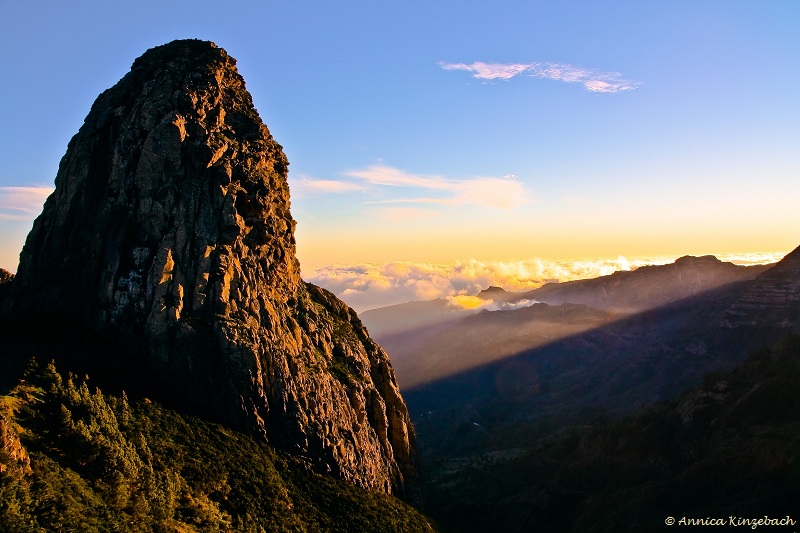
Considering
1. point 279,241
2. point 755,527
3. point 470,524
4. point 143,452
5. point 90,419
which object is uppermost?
point 279,241

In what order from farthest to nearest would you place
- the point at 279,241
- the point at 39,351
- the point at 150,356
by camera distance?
1. the point at 279,241
2. the point at 150,356
3. the point at 39,351

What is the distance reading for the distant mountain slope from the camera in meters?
136

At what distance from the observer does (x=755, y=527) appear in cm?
12025

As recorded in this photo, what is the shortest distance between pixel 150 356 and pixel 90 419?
105 ft

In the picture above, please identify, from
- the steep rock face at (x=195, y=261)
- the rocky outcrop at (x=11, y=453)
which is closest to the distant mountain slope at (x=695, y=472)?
the steep rock face at (x=195, y=261)

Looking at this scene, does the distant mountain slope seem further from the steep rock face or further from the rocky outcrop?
the rocky outcrop

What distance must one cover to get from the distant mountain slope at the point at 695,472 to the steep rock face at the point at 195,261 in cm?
5273

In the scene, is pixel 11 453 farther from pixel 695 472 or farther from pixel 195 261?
pixel 695 472

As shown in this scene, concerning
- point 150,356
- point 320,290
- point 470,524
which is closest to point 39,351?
point 150,356

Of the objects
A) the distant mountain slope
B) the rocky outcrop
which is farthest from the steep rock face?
the distant mountain slope

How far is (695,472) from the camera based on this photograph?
152 meters

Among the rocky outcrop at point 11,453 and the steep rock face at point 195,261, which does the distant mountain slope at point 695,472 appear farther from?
the rocky outcrop at point 11,453

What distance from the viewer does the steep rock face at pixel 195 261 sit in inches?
5162

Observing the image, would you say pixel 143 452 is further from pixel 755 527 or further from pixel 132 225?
pixel 755 527
